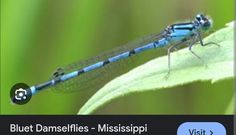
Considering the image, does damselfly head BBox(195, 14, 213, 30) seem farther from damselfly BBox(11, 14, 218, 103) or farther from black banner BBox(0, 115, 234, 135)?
black banner BBox(0, 115, 234, 135)

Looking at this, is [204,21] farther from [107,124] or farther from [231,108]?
[107,124]

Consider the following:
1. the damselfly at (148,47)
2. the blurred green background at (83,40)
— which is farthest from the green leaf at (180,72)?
the blurred green background at (83,40)

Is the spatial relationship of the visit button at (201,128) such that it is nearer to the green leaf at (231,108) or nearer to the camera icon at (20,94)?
the green leaf at (231,108)

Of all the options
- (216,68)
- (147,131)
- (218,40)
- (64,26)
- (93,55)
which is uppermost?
(64,26)

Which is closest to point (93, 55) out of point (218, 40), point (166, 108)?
point (166, 108)

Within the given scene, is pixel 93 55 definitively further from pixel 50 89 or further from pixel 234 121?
pixel 234 121
